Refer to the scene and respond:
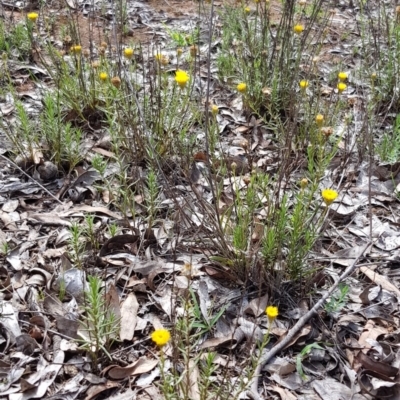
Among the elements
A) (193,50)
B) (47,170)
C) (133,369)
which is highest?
(193,50)

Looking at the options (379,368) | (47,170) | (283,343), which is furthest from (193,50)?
(379,368)

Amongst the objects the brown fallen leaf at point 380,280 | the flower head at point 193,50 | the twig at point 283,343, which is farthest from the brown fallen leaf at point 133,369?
the flower head at point 193,50

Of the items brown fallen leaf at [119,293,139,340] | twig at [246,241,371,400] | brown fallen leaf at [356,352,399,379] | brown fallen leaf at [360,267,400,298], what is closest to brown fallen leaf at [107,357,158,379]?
brown fallen leaf at [119,293,139,340]

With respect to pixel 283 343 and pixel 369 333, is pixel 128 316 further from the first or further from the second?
pixel 369 333

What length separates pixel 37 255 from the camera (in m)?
2.30

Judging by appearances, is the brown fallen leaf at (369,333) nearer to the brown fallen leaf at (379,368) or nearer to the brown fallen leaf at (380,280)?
the brown fallen leaf at (379,368)

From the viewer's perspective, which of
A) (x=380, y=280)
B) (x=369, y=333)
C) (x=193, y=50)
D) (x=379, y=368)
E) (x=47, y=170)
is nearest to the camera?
(x=379, y=368)

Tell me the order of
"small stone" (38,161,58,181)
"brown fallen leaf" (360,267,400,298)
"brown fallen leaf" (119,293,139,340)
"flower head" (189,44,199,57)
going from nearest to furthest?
"brown fallen leaf" (119,293,139,340), "brown fallen leaf" (360,267,400,298), "flower head" (189,44,199,57), "small stone" (38,161,58,181)

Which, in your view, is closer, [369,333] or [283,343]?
[283,343]

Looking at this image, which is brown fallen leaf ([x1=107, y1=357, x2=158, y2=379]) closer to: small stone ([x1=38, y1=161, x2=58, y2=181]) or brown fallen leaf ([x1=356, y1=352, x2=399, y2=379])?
brown fallen leaf ([x1=356, y1=352, x2=399, y2=379])

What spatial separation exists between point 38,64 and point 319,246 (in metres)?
2.56

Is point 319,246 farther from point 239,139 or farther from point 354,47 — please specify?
point 354,47

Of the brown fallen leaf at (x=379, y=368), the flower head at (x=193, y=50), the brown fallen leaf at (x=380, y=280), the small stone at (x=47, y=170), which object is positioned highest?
the flower head at (x=193, y=50)

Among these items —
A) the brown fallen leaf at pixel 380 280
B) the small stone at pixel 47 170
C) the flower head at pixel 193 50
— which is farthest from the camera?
the small stone at pixel 47 170
